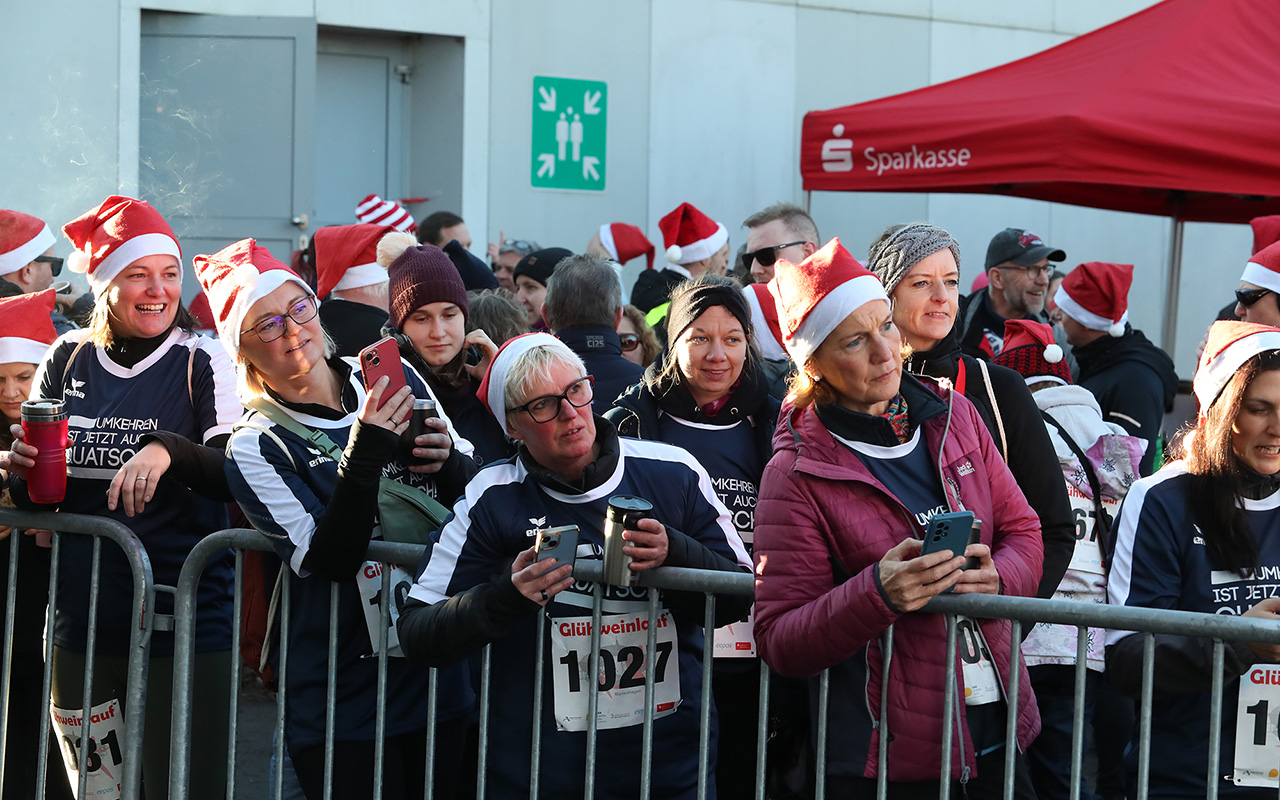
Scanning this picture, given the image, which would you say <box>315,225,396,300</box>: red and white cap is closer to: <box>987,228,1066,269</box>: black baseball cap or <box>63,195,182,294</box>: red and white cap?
<box>63,195,182,294</box>: red and white cap

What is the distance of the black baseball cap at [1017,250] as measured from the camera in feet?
23.1

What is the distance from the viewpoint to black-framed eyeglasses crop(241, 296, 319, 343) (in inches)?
136

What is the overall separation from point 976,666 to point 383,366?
152 centimetres

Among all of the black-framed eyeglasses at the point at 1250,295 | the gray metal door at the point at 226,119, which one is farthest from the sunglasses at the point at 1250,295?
the gray metal door at the point at 226,119

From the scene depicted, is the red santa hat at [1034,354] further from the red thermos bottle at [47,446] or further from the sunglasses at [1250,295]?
the red thermos bottle at [47,446]

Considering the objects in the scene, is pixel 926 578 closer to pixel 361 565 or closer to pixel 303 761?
pixel 361 565

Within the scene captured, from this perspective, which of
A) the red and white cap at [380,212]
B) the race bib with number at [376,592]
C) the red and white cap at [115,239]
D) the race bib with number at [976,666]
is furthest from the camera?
the red and white cap at [380,212]

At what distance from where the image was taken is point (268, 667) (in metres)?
3.63

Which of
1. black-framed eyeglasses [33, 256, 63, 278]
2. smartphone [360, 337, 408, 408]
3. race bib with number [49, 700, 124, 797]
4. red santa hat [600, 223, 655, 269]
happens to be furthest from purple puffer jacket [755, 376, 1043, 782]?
red santa hat [600, 223, 655, 269]

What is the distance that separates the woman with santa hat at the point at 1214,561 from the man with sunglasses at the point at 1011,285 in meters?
4.02

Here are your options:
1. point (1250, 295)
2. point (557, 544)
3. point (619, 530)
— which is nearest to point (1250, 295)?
point (1250, 295)

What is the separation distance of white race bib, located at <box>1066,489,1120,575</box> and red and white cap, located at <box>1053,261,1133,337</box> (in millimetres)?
2005

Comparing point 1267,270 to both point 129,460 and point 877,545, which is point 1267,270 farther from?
point 129,460

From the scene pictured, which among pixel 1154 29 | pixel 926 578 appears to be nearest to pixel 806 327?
pixel 926 578
